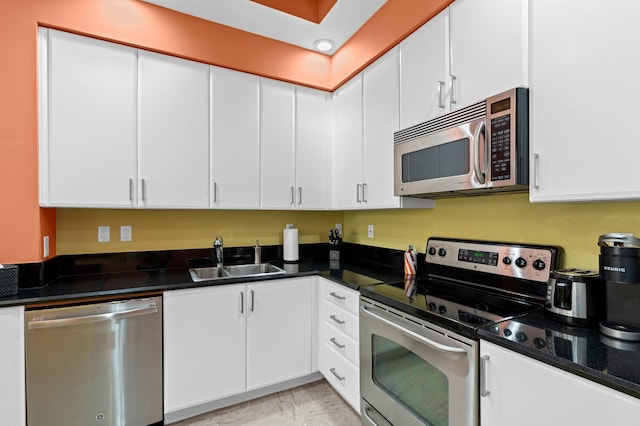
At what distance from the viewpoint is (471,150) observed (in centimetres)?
146

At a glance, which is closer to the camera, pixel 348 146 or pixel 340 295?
pixel 340 295

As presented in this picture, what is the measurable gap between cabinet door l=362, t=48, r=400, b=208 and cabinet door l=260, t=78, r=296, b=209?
0.64 meters

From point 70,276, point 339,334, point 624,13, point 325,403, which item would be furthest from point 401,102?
point 70,276

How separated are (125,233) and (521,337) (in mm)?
2522

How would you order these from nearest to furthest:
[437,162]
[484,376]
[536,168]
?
[484,376], [536,168], [437,162]

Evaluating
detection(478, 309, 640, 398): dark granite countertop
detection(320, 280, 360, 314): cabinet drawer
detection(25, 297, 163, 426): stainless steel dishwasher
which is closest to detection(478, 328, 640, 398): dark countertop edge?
detection(478, 309, 640, 398): dark granite countertop

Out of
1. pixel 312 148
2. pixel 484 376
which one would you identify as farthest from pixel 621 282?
pixel 312 148

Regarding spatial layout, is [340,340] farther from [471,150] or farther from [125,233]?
[125,233]

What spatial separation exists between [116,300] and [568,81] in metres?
2.36

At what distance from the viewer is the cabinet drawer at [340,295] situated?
1.95 meters

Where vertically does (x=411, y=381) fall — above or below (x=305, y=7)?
below

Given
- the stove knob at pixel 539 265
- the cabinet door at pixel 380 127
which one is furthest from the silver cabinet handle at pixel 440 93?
the stove knob at pixel 539 265

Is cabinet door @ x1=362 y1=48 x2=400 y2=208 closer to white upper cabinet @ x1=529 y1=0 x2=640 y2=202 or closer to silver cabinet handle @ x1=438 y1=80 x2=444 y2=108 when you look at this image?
silver cabinet handle @ x1=438 y1=80 x2=444 y2=108

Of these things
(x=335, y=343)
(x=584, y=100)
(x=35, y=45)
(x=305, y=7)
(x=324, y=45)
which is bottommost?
(x=335, y=343)
